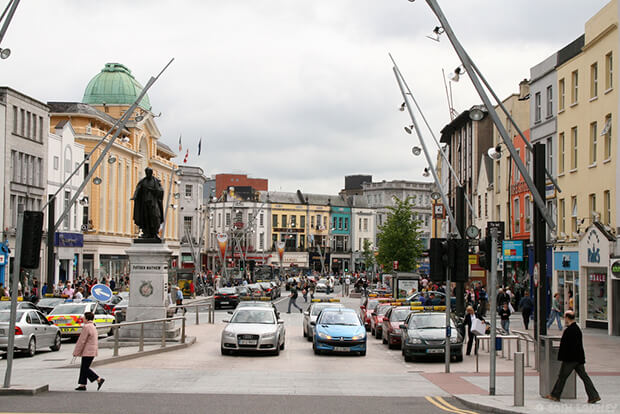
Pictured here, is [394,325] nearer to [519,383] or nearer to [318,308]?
[318,308]

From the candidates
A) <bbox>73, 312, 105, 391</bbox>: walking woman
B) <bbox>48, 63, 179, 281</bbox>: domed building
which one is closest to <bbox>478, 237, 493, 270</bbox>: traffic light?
<bbox>73, 312, 105, 391</bbox>: walking woman

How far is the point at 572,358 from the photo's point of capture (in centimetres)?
1557

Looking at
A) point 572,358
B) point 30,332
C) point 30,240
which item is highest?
point 30,240

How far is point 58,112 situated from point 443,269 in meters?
58.8

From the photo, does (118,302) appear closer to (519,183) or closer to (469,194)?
(519,183)

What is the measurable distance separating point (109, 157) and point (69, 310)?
3780cm

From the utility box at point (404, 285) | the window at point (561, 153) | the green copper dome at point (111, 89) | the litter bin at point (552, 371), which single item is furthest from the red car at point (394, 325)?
the green copper dome at point (111, 89)

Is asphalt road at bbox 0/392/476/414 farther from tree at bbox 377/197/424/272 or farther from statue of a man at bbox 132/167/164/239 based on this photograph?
tree at bbox 377/197/424/272

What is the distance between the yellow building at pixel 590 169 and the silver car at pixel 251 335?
15065 millimetres

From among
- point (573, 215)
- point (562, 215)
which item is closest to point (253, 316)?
point (573, 215)

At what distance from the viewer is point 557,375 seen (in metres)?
16.1

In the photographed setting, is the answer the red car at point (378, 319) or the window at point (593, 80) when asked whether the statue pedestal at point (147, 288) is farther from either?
the window at point (593, 80)

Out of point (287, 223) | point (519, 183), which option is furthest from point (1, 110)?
point (287, 223)

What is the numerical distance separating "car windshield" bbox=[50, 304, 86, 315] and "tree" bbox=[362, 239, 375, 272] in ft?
265
